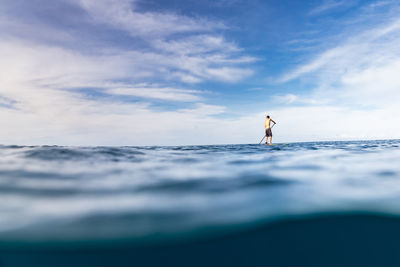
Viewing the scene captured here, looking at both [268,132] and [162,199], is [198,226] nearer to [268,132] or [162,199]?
[162,199]

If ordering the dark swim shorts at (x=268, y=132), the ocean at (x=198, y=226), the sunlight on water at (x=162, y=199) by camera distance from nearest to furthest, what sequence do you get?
the ocean at (x=198, y=226) → the sunlight on water at (x=162, y=199) → the dark swim shorts at (x=268, y=132)

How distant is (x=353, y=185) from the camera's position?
4742 millimetres

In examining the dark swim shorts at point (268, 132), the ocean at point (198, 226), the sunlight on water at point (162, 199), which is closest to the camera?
the ocean at point (198, 226)

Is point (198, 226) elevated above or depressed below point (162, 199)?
below

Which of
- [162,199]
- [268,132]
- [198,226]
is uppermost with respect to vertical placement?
[268,132]

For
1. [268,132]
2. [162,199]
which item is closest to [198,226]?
[162,199]

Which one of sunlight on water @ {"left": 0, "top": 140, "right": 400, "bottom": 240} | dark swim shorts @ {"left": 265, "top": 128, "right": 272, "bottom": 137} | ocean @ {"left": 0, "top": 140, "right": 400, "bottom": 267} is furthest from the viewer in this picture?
dark swim shorts @ {"left": 265, "top": 128, "right": 272, "bottom": 137}

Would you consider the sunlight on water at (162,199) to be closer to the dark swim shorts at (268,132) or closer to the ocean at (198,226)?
the ocean at (198,226)

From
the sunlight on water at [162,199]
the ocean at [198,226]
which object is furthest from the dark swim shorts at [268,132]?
the ocean at [198,226]

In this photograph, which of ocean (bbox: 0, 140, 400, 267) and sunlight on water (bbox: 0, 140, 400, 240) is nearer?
ocean (bbox: 0, 140, 400, 267)

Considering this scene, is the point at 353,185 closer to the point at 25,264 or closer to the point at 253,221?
the point at 253,221

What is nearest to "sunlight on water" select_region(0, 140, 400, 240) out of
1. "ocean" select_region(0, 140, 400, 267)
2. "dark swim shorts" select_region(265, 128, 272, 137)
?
"ocean" select_region(0, 140, 400, 267)

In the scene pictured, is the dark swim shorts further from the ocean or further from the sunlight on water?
the ocean

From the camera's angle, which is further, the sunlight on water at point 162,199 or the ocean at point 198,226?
the sunlight on water at point 162,199
